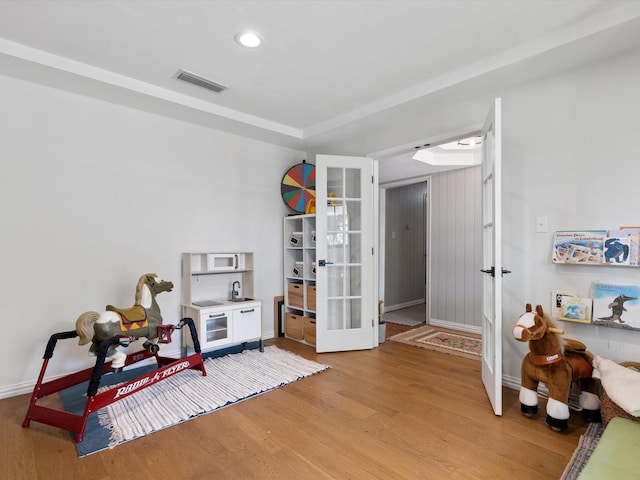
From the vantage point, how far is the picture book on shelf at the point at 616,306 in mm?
2170

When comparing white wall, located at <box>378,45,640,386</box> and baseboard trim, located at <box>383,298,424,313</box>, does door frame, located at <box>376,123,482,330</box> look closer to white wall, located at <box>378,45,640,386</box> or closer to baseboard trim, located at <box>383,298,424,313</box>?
white wall, located at <box>378,45,640,386</box>

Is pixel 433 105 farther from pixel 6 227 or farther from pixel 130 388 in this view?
pixel 6 227

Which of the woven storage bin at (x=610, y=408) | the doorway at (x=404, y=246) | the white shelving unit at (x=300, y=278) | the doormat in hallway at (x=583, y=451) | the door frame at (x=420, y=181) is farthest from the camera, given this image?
the doorway at (x=404, y=246)

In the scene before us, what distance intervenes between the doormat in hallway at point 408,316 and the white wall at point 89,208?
2.72 m

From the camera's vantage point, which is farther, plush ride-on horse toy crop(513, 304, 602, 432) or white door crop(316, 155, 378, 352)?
white door crop(316, 155, 378, 352)

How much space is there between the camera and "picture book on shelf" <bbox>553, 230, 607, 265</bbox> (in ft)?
7.55

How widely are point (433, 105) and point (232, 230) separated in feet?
8.07

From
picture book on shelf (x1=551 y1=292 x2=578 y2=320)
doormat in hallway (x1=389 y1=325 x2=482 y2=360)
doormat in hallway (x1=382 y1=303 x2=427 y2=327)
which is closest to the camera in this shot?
picture book on shelf (x1=551 y1=292 x2=578 y2=320)

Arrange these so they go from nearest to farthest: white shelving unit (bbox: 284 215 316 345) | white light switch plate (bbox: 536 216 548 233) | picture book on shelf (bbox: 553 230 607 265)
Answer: picture book on shelf (bbox: 553 230 607 265) < white light switch plate (bbox: 536 216 548 233) < white shelving unit (bbox: 284 215 316 345)

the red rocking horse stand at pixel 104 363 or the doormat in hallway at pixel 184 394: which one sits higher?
the red rocking horse stand at pixel 104 363

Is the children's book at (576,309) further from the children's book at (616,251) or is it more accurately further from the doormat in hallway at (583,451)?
the doormat in hallway at (583,451)

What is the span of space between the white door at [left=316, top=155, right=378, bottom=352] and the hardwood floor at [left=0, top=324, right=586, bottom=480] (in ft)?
3.50

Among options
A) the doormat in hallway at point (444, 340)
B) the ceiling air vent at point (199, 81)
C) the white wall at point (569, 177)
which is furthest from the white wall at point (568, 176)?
the ceiling air vent at point (199, 81)

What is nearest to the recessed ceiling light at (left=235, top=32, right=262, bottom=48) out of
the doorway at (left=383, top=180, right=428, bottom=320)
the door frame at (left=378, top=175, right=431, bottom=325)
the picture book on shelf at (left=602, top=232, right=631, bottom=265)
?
the picture book on shelf at (left=602, top=232, right=631, bottom=265)
